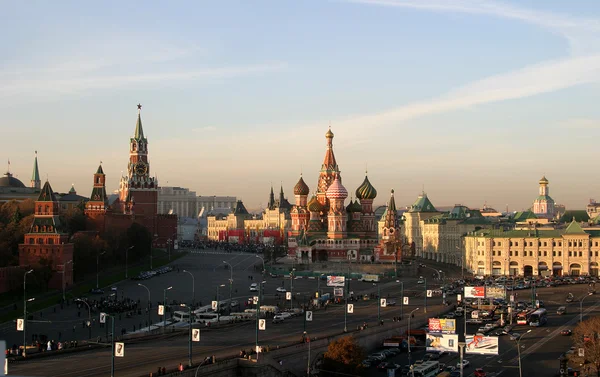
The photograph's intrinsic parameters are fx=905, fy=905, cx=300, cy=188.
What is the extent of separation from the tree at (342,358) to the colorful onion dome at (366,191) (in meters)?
96.5

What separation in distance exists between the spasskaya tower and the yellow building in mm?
60378

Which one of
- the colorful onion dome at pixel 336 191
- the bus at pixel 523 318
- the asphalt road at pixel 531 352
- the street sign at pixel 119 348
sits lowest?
the asphalt road at pixel 531 352

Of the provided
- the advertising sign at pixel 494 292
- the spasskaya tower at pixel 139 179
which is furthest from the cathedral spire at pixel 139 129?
the advertising sign at pixel 494 292

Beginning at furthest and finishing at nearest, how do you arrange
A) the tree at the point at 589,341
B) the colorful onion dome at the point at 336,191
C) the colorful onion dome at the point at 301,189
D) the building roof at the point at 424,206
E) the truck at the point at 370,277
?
1. the building roof at the point at 424,206
2. the colorful onion dome at the point at 301,189
3. the colorful onion dome at the point at 336,191
4. the truck at the point at 370,277
5. the tree at the point at 589,341

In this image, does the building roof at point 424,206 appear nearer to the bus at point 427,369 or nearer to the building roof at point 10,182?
the building roof at point 10,182

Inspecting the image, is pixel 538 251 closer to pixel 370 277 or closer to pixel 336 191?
pixel 370 277

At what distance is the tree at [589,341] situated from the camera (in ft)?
193

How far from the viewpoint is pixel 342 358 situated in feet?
183

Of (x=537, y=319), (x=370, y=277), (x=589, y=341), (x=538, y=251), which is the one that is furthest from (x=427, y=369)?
(x=538, y=251)

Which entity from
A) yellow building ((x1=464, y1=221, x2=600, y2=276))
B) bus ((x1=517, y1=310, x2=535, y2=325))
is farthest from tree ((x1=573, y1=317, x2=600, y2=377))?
yellow building ((x1=464, y1=221, x2=600, y2=276))

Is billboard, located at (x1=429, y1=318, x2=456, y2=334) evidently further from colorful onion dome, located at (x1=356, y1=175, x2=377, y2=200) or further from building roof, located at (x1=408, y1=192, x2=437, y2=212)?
building roof, located at (x1=408, y1=192, x2=437, y2=212)

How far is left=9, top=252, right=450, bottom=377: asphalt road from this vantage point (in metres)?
50.9

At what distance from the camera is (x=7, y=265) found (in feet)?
318

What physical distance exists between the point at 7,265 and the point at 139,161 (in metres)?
65.1
